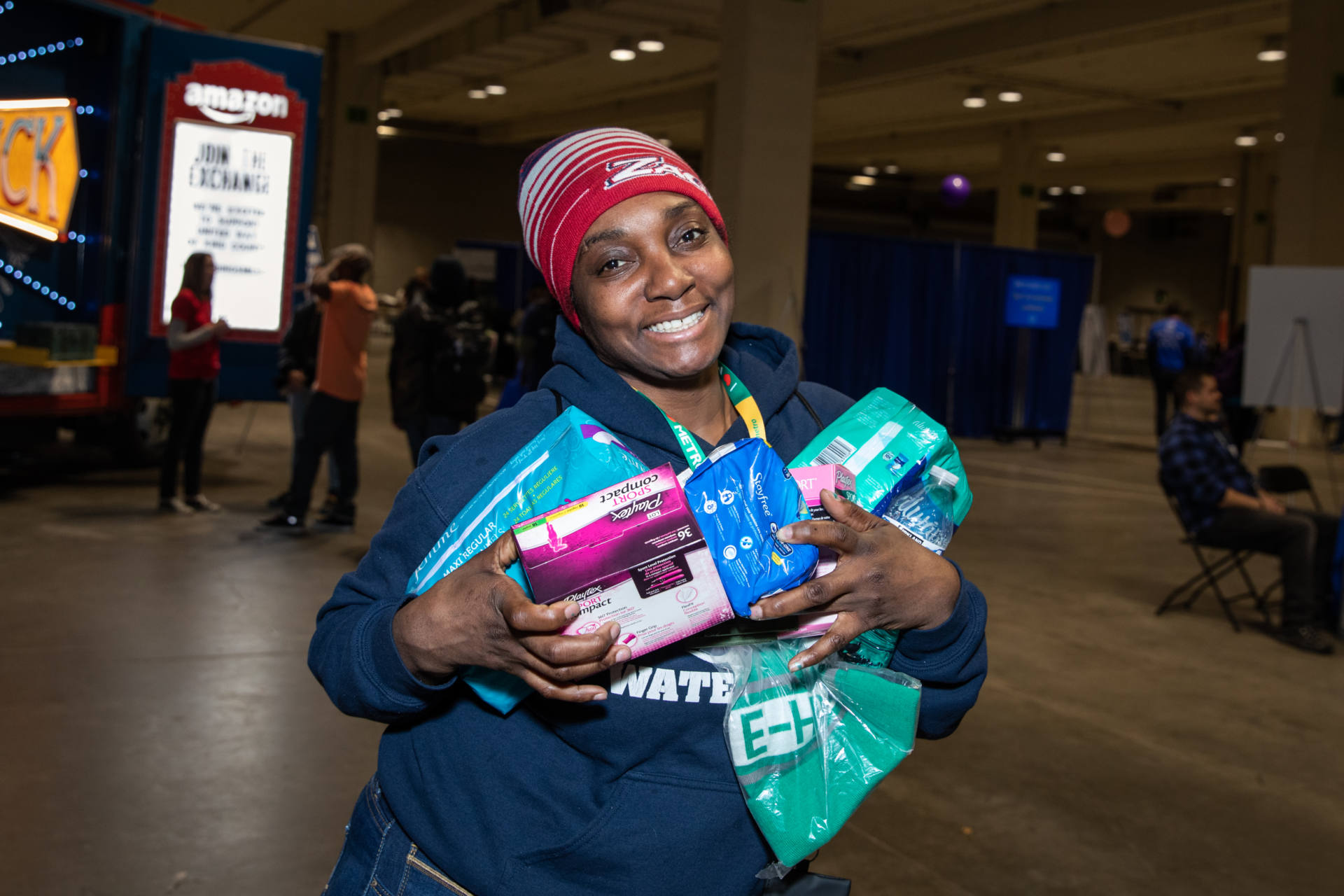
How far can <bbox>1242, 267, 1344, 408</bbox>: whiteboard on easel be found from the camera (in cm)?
743

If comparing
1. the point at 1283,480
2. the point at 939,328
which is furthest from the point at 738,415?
the point at 939,328

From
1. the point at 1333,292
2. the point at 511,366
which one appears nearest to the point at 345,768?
the point at 1333,292

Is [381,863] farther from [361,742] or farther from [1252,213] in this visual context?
[1252,213]

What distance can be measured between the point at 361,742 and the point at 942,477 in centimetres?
301

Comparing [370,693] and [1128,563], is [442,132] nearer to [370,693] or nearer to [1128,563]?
[1128,563]

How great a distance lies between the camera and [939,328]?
44.5ft

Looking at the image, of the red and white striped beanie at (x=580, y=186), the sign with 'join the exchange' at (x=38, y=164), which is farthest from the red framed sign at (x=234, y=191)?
the red and white striped beanie at (x=580, y=186)

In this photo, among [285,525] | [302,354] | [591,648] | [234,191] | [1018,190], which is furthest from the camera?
[1018,190]

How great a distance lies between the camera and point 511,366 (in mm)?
12617

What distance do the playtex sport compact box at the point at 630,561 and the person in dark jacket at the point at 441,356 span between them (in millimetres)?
5557

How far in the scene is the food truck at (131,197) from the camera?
24.3 ft

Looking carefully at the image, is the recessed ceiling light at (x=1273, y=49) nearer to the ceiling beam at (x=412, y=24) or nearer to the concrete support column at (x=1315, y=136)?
the concrete support column at (x=1315, y=136)

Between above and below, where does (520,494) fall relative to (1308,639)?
above

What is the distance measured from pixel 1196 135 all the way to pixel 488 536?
22.9 metres
